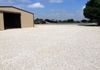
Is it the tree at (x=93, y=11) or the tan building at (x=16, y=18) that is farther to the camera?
the tree at (x=93, y=11)

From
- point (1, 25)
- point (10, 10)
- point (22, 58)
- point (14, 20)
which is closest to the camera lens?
point (22, 58)

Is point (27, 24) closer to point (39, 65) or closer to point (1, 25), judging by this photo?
point (1, 25)

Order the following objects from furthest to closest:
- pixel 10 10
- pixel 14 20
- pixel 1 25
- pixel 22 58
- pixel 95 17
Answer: pixel 95 17 → pixel 14 20 → pixel 10 10 → pixel 1 25 → pixel 22 58

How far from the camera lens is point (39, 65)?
8.34 meters

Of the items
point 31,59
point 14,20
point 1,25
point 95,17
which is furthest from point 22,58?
point 95,17

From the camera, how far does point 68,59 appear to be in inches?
372

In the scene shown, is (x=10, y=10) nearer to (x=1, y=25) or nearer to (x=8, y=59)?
(x=1, y=25)

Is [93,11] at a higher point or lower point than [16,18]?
higher

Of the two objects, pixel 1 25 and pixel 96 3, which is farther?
pixel 96 3

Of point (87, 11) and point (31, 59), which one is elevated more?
point (87, 11)

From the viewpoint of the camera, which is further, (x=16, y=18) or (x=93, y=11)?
(x=93, y=11)

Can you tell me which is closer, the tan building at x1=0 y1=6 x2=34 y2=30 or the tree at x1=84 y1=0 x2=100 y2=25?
the tan building at x1=0 y1=6 x2=34 y2=30

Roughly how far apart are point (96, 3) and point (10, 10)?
2272cm

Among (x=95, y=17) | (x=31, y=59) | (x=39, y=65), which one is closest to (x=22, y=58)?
(x=31, y=59)
